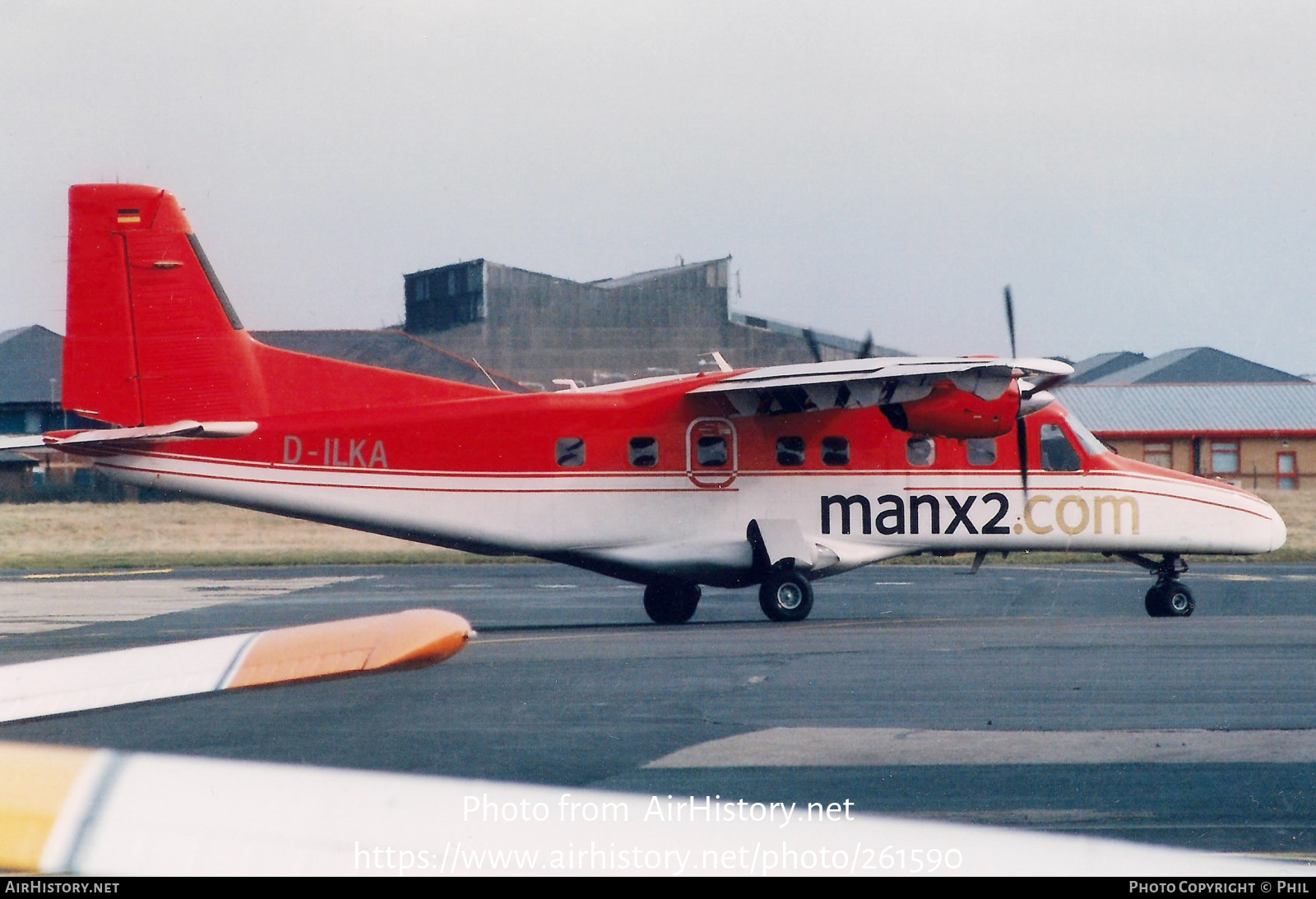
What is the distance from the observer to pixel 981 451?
18703 mm

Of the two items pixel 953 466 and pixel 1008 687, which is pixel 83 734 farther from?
pixel 953 466

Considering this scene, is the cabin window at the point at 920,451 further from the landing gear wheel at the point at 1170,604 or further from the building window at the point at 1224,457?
the building window at the point at 1224,457

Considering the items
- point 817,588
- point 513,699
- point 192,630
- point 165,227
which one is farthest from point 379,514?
point 817,588

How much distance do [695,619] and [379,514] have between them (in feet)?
15.9

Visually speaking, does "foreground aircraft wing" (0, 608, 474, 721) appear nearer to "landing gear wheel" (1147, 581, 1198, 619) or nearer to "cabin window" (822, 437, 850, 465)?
"cabin window" (822, 437, 850, 465)

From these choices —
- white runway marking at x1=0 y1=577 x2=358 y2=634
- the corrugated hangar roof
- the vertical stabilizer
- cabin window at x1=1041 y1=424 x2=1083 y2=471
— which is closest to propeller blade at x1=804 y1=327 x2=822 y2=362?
cabin window at x1=1041 y1=424 x2=1083 y2=471

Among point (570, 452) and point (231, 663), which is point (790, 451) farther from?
point (231, 663)

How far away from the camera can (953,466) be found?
61.0 ft

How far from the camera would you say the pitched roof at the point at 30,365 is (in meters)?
64.7

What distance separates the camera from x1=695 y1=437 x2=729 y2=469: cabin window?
18.2m

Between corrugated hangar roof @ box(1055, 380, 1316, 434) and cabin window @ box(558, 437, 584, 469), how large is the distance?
50944 mm

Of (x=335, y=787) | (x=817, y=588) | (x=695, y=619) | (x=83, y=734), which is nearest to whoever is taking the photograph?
(x=335, y=787)

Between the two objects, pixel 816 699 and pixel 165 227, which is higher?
pixel 165 227

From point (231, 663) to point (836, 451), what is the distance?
1551cm
